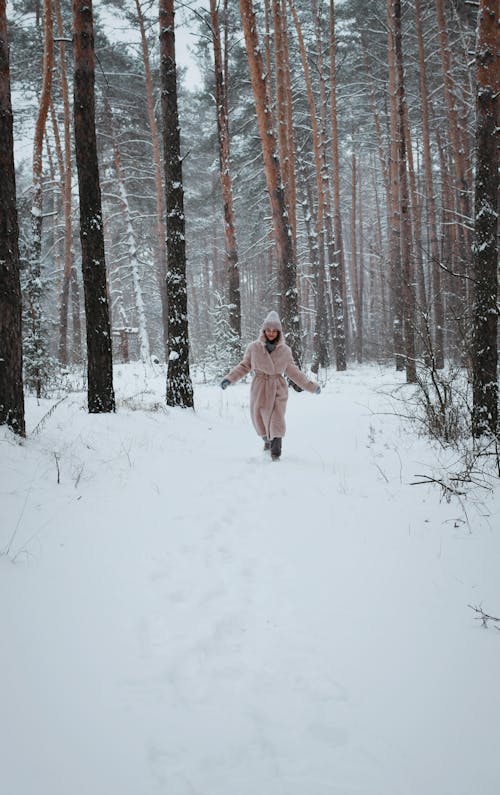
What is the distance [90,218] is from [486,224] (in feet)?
17.6

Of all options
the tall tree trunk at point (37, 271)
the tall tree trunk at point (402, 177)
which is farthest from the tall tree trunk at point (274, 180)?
the tall tree trunk at point (37, 271)

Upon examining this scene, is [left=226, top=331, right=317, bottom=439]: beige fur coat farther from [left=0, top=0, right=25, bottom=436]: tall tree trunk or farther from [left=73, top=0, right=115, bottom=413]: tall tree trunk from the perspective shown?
[left=0, top=0, right=25, bottom=436]: tall tree trunk

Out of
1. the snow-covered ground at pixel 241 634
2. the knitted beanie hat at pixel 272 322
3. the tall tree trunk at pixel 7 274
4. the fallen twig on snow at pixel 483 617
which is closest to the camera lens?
the snow-covered ground at pixel 241 634

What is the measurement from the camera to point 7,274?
436 centimetres

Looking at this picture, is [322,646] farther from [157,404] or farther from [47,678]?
[157,404]

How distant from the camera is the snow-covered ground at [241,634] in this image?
163 centimetres

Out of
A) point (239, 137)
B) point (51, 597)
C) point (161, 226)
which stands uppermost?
point (239, 137)

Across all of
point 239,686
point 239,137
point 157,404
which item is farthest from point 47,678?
point 239,137

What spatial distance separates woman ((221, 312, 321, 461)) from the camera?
577 centimetres

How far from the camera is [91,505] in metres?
3.86

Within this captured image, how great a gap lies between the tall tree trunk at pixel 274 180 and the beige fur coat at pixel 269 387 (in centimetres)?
555

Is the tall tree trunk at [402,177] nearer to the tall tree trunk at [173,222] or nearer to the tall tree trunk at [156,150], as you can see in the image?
the tall tree trunk at [173,222]

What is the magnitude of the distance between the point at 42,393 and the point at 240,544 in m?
7.46

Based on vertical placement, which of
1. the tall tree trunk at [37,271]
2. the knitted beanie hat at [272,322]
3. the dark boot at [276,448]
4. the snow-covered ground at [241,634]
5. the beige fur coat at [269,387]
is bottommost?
the snow-covered ground at [241,634]
